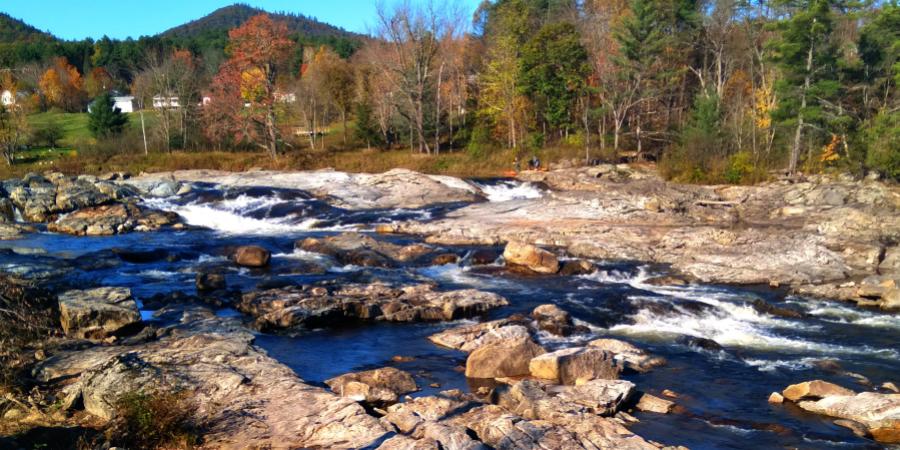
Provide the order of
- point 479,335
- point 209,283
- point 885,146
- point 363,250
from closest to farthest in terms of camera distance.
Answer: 1. point 479,335
2. point 209,283
3. point 363,250
4. point 885,146

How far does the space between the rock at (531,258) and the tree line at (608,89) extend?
16387 mm

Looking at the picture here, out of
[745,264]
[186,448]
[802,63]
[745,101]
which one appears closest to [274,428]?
[186,448]

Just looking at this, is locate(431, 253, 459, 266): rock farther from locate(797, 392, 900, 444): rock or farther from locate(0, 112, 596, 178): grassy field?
locate(0, 112, 596, 178): grassy field

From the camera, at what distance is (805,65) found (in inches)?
1171

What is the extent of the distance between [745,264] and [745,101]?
903 inches

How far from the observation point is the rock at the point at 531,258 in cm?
1914

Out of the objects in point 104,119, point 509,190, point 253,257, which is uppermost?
point 104,119

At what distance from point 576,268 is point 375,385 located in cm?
1015

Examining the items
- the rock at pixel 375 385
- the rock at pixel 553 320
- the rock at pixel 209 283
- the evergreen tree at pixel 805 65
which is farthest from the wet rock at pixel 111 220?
the evergreen tree at pixel 805 65

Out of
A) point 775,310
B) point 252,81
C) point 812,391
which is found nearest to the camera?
point 812,391

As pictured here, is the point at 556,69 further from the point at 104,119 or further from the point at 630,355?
the point at 630,355

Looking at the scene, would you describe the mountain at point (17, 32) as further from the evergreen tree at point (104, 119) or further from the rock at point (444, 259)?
the rock at point (444, 259)

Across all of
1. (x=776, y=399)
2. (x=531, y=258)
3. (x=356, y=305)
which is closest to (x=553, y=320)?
(x=356, y=305)

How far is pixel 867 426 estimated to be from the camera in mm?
9422
